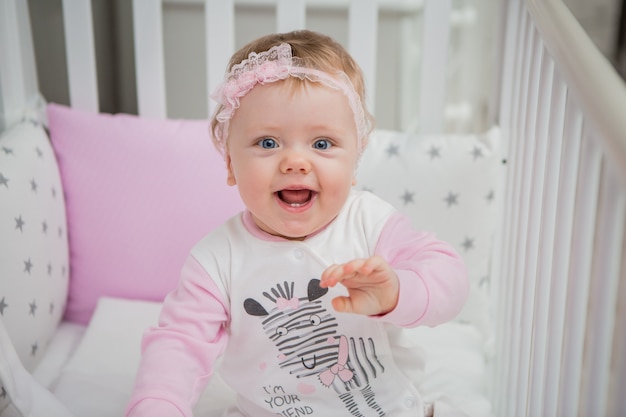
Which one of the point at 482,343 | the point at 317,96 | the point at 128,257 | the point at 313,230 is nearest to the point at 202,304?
the point at 313,230

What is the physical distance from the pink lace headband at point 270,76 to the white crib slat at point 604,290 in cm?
41

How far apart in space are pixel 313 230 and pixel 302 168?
0.10 meters

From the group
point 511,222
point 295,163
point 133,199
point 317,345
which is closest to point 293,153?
point 295,163

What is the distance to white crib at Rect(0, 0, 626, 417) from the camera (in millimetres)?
583

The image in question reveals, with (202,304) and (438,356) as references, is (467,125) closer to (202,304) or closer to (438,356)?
(438,356)

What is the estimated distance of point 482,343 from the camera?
4.68 ft

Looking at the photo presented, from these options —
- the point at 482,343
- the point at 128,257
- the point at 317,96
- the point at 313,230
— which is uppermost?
the point at 317,96

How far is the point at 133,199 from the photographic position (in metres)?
1.43

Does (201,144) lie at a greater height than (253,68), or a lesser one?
lesser

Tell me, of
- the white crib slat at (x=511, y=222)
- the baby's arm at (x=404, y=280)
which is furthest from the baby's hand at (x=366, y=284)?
the white crib slat at (x=511, y=222)

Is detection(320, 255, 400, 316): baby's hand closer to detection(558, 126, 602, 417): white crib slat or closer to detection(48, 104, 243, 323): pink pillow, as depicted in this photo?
detection(558, 126, 602, 417): white crib slat

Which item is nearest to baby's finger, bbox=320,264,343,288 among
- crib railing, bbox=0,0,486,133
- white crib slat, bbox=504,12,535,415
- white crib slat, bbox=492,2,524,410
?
white crib slat, bbox=504,12,535,415

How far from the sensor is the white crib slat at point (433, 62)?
1.46 metres

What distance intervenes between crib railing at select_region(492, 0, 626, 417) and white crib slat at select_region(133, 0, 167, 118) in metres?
0.69
